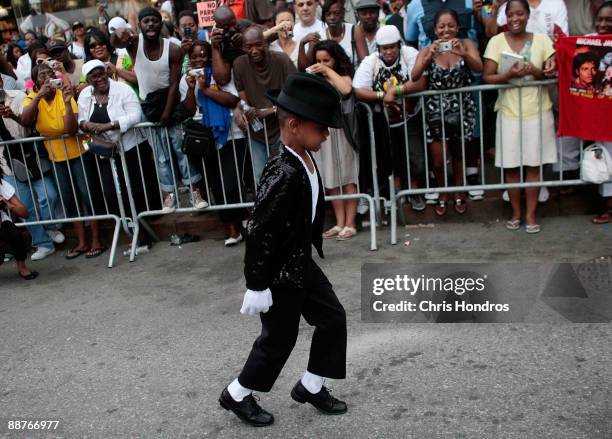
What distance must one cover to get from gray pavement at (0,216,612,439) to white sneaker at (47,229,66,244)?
131cm

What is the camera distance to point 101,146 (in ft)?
22.4

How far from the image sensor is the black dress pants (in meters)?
3.50

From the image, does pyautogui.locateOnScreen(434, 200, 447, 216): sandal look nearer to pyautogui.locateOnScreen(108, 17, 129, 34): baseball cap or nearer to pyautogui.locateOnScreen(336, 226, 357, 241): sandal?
pyautogui.locateOnScreen(336, 226, 357, 241): sandal

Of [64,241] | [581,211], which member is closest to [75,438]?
A: [64,241]

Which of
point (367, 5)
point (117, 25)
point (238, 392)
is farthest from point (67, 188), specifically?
point (238, 392)

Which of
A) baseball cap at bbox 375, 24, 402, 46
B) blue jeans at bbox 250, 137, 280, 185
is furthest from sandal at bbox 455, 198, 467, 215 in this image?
blue jeans at bbox 250, 137, 280, 185

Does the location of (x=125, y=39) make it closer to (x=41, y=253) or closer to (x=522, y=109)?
(x=41, y=253)

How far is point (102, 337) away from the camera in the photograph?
16.6 ft

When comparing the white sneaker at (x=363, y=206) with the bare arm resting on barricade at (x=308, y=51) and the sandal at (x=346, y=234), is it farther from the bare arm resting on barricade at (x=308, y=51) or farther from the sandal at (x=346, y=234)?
the bare arm resting on barricade at (x=308, y=51)

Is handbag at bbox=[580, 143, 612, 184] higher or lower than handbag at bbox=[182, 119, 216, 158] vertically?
lower

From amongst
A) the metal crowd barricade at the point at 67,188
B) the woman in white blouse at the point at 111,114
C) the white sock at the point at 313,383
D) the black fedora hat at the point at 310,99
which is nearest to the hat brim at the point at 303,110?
the black fedora hat at the point at 310,99

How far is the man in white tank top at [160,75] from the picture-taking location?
6.80 m

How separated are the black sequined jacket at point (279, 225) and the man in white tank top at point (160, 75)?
12.2 feet

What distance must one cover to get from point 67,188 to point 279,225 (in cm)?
479
